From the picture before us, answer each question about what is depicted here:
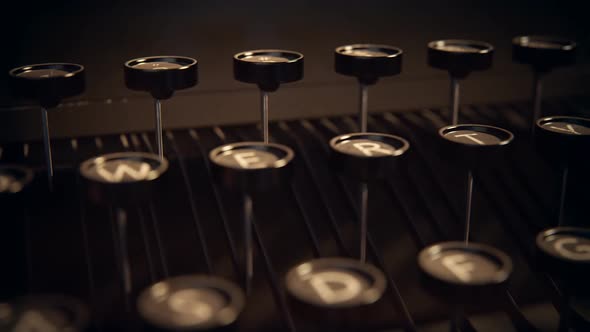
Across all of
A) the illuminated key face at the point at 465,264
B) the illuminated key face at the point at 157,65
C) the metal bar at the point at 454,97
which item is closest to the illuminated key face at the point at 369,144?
the illuminated key face at the point at 465,264

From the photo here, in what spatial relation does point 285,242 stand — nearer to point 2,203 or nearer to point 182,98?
point 182,98

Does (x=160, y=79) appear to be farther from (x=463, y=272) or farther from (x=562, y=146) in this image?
(x=562, y=146)

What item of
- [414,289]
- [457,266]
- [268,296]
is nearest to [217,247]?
[268,296]

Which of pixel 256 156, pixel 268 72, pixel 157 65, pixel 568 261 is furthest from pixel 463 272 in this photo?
pixel 157 65

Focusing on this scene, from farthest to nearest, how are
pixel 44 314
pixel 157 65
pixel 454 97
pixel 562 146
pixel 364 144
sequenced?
1. pixel 454 97
2. pixel 157 65
3. pixel 364 144
4. pixel 562 146
5. pixel 44 314

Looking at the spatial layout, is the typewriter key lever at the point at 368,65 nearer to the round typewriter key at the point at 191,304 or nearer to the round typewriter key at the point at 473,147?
the round typewriter key at the point at 473,147

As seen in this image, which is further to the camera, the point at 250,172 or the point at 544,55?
the point at 544,55

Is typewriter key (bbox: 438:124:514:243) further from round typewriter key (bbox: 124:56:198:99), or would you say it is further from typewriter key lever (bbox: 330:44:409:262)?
round typewriter key (bbox: 124:56:198:99)

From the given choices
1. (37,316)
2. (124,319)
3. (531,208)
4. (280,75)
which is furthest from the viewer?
(531,208)
